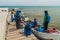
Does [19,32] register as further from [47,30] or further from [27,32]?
[47,30]

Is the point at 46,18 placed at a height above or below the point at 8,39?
above

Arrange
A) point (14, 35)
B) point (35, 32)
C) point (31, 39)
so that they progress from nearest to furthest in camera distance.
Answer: point (31, 39), point (14, 35), point (35, 32)

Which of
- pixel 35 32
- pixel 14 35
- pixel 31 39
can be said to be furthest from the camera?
pixel 35 32

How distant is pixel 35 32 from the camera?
1582 cm

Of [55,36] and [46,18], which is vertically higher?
Answer: [46,18]

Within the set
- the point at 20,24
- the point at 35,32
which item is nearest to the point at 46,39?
the point at 35,32

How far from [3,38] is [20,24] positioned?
2.83 meters

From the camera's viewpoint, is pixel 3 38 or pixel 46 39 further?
pixel 46 39

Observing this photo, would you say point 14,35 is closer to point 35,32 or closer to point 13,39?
point 13,39

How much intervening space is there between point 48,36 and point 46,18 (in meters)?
1.29

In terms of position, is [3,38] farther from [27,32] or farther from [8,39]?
[27,32]

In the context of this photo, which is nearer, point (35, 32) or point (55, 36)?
point (55, 36)

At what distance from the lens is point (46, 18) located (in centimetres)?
1465

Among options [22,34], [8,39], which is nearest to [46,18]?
[22,34]
